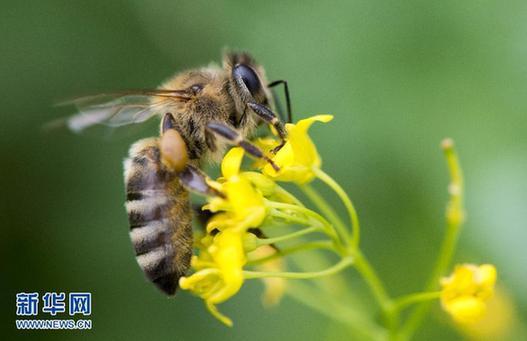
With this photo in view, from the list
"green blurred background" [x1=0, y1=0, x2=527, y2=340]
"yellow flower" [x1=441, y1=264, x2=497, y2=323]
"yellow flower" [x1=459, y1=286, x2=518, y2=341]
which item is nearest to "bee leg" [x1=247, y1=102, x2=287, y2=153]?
"yellow flower" [x1=441, y1=264, x2=497, y2=323]

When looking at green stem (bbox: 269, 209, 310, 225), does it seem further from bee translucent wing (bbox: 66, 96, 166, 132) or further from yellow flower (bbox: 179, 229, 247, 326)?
bee translucent wing (bbox: 66, 96, 166, 132)

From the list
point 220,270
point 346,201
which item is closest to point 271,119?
point 346,201

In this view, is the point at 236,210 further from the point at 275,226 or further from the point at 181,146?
the point at 181,146

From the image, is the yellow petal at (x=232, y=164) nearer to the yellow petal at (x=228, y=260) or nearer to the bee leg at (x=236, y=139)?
the bee leg at (x=236, y=139)

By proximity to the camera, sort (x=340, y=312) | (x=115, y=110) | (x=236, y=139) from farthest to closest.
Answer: (x=340, y=312) → (x=115, y=110) → (x=236, y=139)

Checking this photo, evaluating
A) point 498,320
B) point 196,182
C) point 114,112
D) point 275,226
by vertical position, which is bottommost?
point 498,320

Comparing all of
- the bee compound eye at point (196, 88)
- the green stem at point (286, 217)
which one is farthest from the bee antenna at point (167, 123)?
the green stem at point (286, 217)
